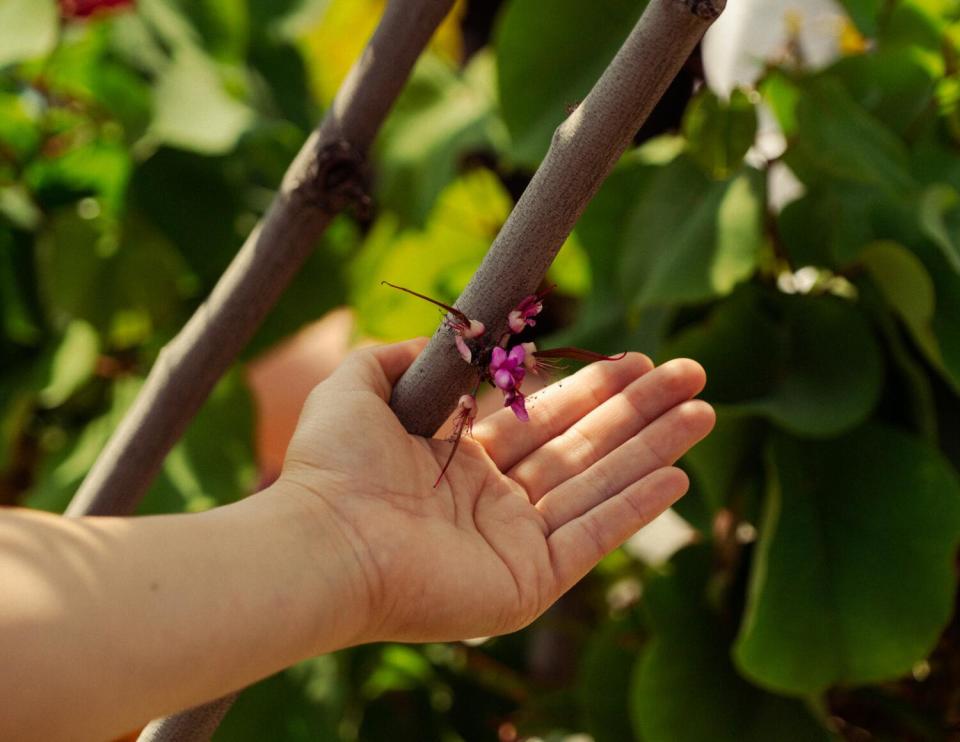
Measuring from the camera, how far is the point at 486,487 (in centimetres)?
38

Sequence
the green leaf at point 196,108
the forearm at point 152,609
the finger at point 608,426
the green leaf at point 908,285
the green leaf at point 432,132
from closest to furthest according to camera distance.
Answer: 1. the forearm at point 152,609
2. the finger at point 608,426
3. the green leaf at point 908,285
4. the green leaf at point 196,108
5. the green leaf at point 432,132

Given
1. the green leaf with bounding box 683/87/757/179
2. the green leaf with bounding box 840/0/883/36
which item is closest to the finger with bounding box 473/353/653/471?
the green leaf with bounding box 683/87/757/179

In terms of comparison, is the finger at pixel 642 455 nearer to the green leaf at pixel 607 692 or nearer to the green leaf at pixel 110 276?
the green leaf at pixel 607 692

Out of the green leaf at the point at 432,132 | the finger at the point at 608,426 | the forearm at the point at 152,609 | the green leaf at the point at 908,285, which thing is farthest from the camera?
the green leaf at the point at 432,132

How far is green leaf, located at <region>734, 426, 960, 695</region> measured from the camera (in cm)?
51

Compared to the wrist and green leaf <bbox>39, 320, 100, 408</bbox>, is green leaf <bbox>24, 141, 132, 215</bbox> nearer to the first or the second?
green leaf <bbox>39, 320, 100, 408</bbox>

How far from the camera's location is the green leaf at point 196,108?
0.60 metres

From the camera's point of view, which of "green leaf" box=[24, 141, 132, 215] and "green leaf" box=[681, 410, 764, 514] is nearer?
"green leaf" box=[681, 410, 764, 514]

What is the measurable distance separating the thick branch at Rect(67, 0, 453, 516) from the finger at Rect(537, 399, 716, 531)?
15cm

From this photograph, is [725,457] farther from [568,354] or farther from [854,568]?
[568,354]

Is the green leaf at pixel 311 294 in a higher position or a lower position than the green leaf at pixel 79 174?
lower

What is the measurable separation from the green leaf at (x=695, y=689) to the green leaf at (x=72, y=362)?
1.26 feet

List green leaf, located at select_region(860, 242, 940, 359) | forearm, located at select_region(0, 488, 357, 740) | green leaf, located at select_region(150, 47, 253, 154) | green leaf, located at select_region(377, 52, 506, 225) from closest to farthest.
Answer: forearm, located at select_region(0, 488, 357, 740), green leaf, located at select_region(860, 242, 940, 359), green leaf, located at select_region(150, 47, 253, 154), green leaf, located at select_region(377, 52, 506, 225)

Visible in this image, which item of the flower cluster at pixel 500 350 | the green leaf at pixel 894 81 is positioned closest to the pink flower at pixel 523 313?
the flower cluster at pixel 500 350
